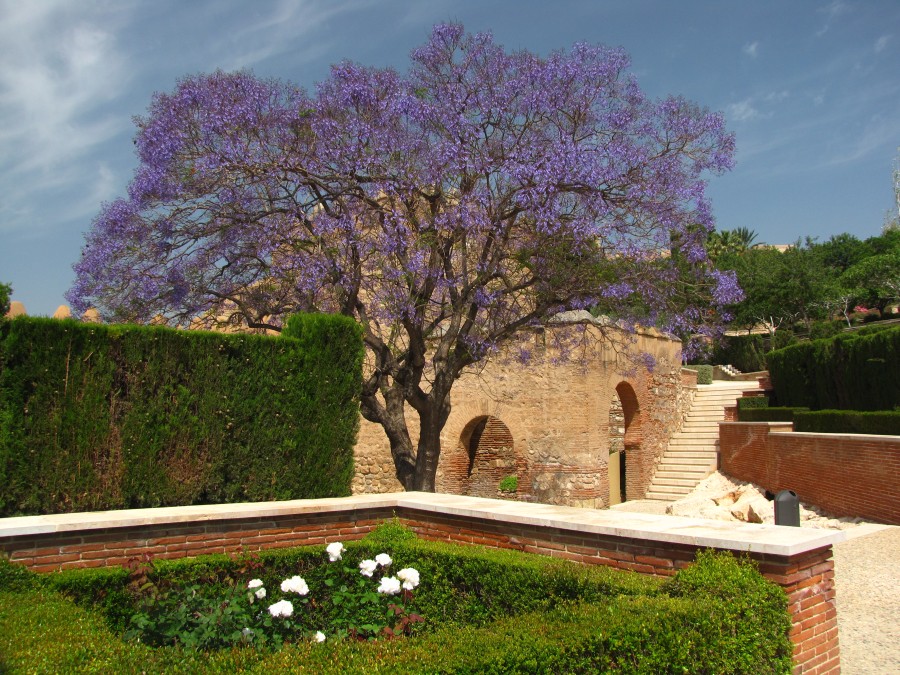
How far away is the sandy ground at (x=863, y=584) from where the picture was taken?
634 cm

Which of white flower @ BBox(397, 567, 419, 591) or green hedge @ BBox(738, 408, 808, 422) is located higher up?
green hedge @ BBox(738, 408, 808, 422)

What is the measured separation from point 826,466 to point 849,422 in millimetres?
1572

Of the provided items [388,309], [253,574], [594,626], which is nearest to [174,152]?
[388,309]

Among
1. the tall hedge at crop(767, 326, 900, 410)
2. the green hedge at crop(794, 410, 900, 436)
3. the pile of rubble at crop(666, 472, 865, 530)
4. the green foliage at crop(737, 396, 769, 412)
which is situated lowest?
the pile of rubble at crop(666, 472, 865, 530)

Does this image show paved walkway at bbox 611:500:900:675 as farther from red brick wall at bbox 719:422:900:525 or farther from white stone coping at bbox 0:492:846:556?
white stone coping at bbox 0:492:846:556

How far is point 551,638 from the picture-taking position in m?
3.73

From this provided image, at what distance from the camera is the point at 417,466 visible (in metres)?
10.6

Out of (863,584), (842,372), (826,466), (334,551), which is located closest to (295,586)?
(334,551)

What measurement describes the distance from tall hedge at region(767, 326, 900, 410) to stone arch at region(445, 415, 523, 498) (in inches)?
354

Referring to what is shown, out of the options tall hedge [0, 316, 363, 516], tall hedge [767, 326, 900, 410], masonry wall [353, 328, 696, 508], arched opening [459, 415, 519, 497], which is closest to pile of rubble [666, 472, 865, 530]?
masonry wall [353, 328, 696, 508]

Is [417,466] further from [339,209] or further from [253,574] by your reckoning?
[253,574]

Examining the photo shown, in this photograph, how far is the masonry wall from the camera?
16.3m

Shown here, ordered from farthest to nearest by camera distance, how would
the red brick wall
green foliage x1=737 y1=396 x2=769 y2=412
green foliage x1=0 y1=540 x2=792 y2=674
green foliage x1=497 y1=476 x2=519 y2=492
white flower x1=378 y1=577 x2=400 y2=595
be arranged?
green foliage x1=737 y1=396 x2=769 y2=412 → green foliage x1=497 y1=476 x2=519 y2=492 → the red brick wall → white flower x1=378 y1=577 x2=400 y2=595 → green foliage x1=0 y1=540 x2=792 y2=674

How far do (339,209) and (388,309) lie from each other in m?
1.71
